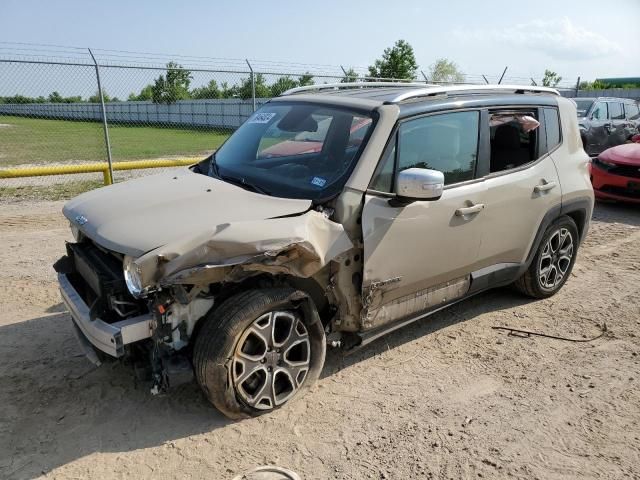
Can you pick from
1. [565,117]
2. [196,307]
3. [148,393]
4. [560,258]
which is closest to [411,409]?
[196,307]

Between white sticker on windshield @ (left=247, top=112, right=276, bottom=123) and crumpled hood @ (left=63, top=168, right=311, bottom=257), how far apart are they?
0.82m

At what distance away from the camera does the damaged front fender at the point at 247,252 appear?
2.72 meters

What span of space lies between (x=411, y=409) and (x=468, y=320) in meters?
1.54

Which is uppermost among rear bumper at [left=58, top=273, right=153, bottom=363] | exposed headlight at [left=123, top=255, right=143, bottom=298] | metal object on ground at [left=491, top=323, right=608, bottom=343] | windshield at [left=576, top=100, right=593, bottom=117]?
windshield at [left=576, top=100, right=593, bottom=117]

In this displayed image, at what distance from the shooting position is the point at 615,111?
15023 millimetres

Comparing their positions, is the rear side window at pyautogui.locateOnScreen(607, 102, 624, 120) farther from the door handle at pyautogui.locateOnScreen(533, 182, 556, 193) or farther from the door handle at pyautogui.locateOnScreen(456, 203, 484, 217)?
the door handle at pyautogui.locateOnScreen(456, 203, 484, 217)

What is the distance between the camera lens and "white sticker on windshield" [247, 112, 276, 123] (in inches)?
171

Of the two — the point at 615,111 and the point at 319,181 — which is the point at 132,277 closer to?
the point at 319,181

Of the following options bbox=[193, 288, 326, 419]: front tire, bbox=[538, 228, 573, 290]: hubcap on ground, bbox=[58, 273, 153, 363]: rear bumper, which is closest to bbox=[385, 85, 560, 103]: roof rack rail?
bbox=[538, 228, 573, 290]: hubcap on ground

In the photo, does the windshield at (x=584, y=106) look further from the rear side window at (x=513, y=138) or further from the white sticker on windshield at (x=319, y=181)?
the white sticker on windshield at (x=319, y=181)

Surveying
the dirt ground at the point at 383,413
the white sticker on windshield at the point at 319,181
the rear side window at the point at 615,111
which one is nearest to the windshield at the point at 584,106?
the rear side window at the point at 615,111

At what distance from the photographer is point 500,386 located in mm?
3615

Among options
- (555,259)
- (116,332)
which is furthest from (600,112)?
(116,332)

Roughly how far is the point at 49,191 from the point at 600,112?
45.0 feet
